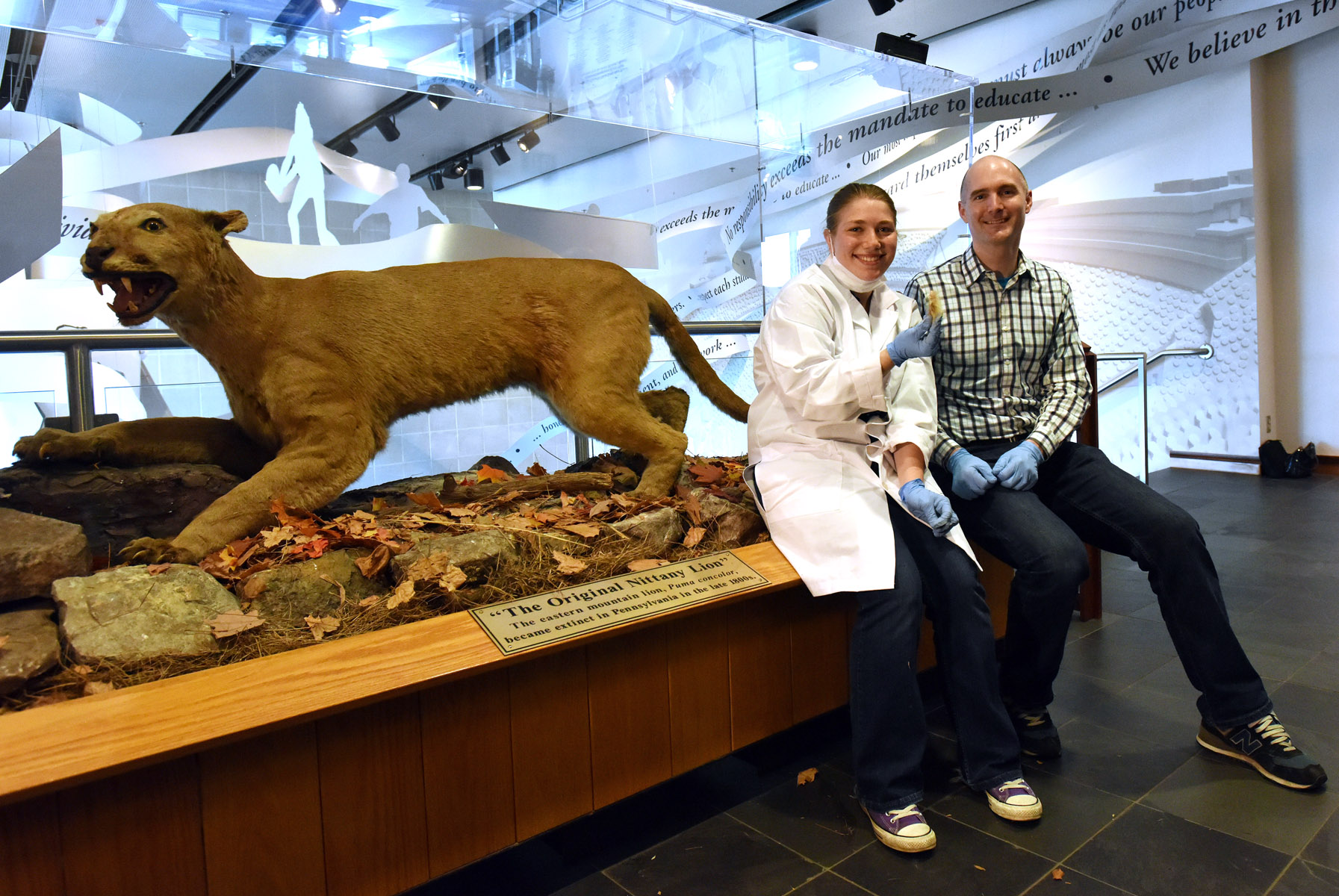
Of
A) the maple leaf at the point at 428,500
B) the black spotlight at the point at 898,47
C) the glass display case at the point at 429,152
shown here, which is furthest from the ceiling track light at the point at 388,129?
the black spotlight at the point at 898,47

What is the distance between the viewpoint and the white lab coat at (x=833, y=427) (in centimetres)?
225

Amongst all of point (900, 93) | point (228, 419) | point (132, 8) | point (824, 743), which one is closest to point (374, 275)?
point (228, 419)

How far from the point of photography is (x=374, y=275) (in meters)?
2.63

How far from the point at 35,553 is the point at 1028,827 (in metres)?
2.44

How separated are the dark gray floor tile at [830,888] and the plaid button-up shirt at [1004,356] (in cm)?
126

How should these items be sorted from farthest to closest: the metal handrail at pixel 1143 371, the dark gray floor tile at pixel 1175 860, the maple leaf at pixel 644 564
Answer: the metal handrail at pixel 1143 371 → the maple leaf at pixel 644 564 → the dark gray floor tile at pixel 1175 860

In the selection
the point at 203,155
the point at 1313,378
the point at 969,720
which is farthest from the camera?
the point at 1313,378

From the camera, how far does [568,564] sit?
7.20 ft

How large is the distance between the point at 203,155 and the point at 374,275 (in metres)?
0.76

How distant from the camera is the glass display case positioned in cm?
261

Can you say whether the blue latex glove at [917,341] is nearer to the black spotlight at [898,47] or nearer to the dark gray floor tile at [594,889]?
the dark gray floor tile at [594,889]

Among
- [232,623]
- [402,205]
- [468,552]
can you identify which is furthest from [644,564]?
[402,205]

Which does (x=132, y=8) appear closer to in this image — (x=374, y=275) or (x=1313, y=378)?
(x=374, y=275)

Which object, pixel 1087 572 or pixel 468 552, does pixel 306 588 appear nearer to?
pixel 468 552
